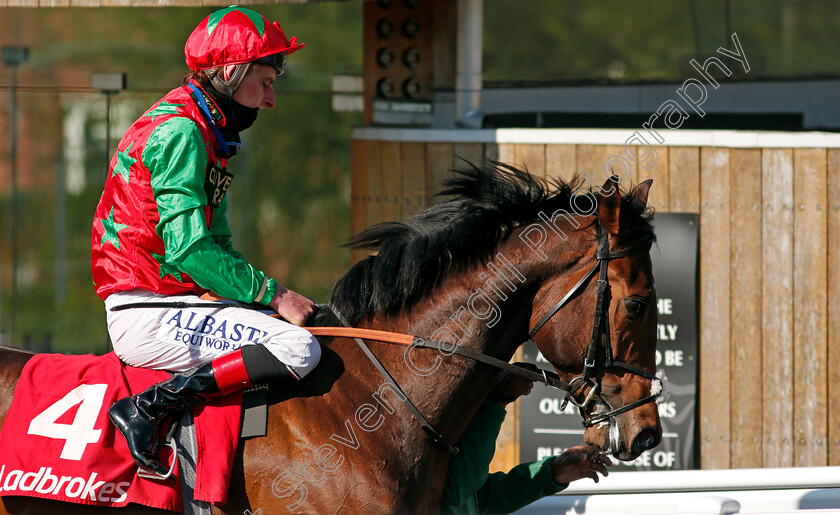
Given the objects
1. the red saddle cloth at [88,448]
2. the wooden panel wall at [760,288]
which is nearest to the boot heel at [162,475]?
the red saddle cloth at [88,448]

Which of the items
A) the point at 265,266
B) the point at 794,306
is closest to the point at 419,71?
the point at 265,266

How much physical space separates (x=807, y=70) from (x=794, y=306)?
235cm

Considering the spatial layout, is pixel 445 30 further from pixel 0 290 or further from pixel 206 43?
pixel 0 290

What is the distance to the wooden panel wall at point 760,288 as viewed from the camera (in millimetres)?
5531

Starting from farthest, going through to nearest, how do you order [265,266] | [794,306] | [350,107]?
[265,266], [350,107], [794,306]

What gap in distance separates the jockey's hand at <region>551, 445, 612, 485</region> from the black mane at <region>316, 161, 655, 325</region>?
0.92 meters

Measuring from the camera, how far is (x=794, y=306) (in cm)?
556

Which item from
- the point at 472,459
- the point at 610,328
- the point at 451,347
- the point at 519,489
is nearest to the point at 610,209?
the point at 610,328

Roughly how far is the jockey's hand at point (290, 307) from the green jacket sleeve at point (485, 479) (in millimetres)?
737

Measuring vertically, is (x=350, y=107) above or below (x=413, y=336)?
above

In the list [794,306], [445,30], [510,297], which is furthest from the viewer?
[445,30]

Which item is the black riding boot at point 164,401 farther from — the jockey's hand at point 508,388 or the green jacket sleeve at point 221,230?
the jockey's hand at point 508,388

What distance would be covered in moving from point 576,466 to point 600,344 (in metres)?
0.74

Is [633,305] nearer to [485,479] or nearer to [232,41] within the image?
[485,479]
